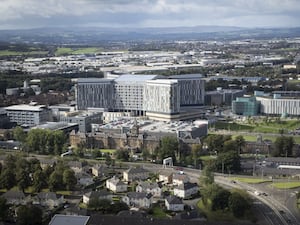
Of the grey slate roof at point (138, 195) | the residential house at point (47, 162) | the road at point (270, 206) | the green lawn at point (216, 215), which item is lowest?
the road at point (270, 206)

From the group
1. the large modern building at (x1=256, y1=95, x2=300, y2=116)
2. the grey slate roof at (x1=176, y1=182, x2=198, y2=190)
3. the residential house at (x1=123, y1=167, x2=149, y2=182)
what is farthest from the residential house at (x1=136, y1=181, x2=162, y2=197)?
the large modern building at (x1=256, y1=95, x2=300, y2=116)

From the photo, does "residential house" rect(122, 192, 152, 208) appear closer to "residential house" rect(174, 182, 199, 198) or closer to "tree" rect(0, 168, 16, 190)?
"residential house" rect(174, 182, 199, 198)

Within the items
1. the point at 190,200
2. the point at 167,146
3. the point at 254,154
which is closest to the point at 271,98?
the point at 254,154

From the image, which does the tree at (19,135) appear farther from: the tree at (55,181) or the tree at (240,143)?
the tree at (240,143)

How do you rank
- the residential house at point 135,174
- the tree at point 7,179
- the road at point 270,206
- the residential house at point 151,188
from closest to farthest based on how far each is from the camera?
the road at point 270,206
the residential house at point 151,188
the tree at point 7,179
the residential house at point 135,174

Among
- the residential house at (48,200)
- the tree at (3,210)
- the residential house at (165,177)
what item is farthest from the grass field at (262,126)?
the tree at (3,210)

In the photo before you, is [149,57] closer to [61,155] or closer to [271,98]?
[271,98]

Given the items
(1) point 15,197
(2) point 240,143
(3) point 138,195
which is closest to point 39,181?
(1) point 15,197
